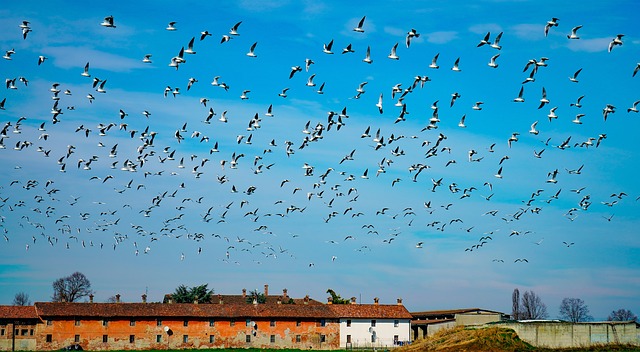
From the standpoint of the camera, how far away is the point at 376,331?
89250 mm

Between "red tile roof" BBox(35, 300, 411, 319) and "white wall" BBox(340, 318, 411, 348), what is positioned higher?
"red tile roof" BBox(35, 300, 411, 319)

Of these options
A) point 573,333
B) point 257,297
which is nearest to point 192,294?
point 257,297

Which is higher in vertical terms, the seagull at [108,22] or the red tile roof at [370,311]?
the seagull at [108,22]

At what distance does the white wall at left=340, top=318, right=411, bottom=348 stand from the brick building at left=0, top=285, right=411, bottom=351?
0.16m

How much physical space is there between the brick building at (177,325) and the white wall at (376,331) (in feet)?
0.52

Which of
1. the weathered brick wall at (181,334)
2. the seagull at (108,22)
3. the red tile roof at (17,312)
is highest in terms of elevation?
the seagull at (108,22)

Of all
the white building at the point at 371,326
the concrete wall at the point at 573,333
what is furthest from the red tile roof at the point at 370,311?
the concrete wall at the point at 573,333

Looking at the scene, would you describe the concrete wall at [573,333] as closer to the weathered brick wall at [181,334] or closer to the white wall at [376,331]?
the white wall at [376,331]

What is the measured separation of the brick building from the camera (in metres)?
80.6

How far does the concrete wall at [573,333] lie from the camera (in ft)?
212

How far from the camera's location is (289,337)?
86.5m


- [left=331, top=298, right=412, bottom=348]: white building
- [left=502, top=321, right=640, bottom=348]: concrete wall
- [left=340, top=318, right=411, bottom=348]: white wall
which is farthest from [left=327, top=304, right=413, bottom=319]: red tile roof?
[left=502, top=321, right=640, bottom=348]: concrete wall

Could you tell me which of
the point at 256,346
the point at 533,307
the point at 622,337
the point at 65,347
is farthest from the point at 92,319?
the point at 533,307

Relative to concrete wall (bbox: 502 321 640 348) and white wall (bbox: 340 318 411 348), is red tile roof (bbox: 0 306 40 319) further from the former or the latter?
concrete wall (bbox: 502 321 640 348)
